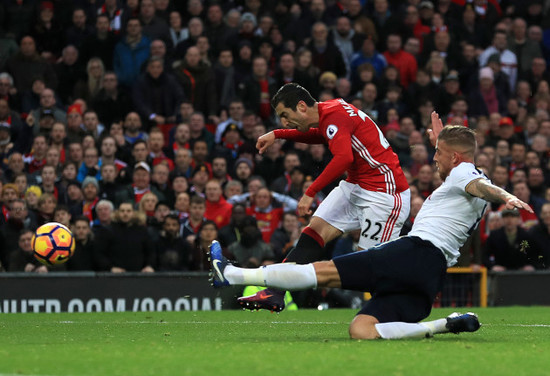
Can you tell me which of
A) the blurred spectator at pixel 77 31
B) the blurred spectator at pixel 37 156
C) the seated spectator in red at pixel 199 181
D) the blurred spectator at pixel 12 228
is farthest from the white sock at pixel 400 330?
the blurred spectator at pixel 77 31

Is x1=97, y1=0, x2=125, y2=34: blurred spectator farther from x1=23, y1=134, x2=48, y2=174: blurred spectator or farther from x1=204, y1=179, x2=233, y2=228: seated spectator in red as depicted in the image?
x1=204, y1=179, x2=233, y2=228: seated spectator in red

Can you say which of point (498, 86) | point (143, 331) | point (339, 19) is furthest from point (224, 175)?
point (143, 331)

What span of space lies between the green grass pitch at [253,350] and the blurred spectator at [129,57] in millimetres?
8264

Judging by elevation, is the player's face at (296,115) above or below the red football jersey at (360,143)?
above

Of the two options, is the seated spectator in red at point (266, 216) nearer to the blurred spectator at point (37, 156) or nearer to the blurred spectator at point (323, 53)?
the blurred spectator at point (37, 156)

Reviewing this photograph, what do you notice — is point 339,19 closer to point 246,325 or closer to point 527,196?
point 527,196

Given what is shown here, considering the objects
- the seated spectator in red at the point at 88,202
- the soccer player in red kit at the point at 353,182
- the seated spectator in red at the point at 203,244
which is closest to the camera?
the soccer player in red kit at the point at 353,182

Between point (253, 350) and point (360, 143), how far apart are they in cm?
312

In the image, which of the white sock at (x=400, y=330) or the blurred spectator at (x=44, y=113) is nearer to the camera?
the white sock at (x=400, y=330)

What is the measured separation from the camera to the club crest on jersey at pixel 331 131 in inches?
384

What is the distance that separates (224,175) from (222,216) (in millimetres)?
1123

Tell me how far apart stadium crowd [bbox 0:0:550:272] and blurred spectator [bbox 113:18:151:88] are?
3cm

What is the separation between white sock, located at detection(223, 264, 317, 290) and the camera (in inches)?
312

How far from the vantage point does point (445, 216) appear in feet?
26.5
